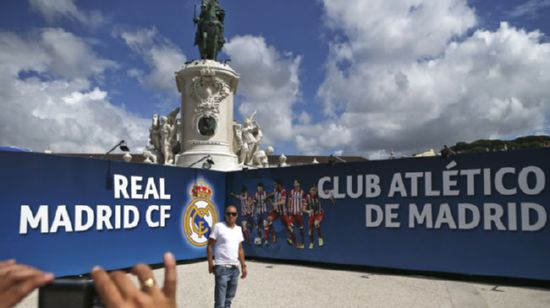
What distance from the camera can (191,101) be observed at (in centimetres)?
1466

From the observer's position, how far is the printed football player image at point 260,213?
1078cm

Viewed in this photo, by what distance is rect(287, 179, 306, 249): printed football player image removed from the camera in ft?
33.0

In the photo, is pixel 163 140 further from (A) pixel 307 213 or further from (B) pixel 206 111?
(A) pixel 307 213

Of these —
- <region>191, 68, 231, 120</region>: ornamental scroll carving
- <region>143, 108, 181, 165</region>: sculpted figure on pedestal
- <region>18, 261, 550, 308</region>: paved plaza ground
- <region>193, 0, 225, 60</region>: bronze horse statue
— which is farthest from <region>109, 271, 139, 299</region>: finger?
<region>193, 0, 225, 60</region>: bronze horse statue

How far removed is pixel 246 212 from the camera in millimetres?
11250

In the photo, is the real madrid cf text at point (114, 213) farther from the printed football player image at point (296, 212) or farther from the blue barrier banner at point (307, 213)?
the printed football player image at point (296, 212)

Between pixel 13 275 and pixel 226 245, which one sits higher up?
pixel 13 275

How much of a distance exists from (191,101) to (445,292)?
10.7 metres

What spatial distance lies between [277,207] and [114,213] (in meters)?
3.97

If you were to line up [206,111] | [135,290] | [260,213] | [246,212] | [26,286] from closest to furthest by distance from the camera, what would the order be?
[135,290] < [26,286] < [260,213] < [246,212] < [206,111]

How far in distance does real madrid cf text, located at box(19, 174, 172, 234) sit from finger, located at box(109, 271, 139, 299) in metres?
7.78

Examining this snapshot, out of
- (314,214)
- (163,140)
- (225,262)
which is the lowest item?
(225,262)

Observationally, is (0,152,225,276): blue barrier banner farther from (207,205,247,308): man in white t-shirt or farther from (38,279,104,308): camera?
(38,279,104,308): camera

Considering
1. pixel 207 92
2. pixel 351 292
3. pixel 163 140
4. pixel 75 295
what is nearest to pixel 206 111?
pixel 207 92
